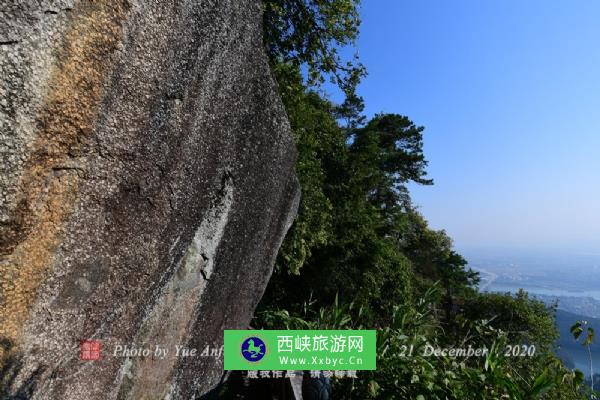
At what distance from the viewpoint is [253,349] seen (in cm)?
438

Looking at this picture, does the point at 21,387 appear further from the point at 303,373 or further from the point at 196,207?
the point at 303,373

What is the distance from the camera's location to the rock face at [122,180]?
213 cm

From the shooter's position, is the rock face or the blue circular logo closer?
the rock face

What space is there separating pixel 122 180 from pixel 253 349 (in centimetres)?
261

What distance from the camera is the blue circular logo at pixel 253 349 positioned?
4312 mm

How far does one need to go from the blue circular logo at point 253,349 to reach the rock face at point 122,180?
498 mm

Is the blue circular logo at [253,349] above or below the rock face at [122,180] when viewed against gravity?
below

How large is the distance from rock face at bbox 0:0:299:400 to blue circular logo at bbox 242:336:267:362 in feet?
1.63

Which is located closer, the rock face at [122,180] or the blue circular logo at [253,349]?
the rock face at [122,180]

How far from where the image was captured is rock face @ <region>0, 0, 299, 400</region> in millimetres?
2133

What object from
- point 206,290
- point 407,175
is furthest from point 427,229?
point 206,290

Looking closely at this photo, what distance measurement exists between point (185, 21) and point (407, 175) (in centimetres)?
2050

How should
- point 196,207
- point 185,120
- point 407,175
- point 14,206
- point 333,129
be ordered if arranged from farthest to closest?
point 407,175 < point 333,129 < point 196,207 < point 185,120 < point 14,206

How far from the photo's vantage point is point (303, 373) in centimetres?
423
